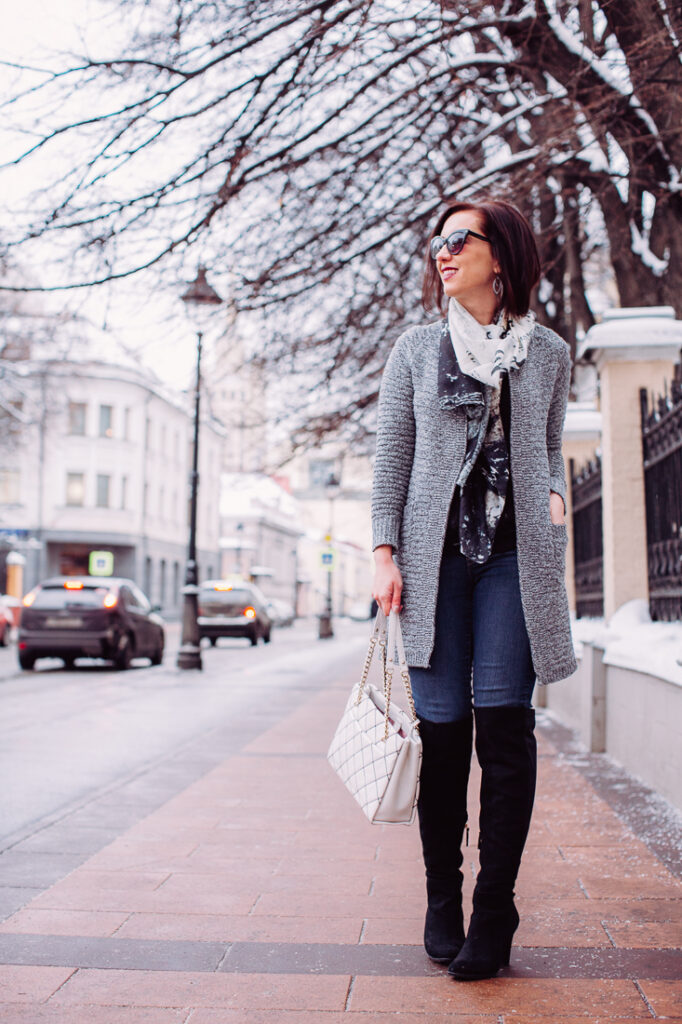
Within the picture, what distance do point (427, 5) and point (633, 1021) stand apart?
5907 millimetres

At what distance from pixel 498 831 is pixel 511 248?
153 centimetres

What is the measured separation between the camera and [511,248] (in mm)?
3070

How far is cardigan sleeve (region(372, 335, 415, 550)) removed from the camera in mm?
3012

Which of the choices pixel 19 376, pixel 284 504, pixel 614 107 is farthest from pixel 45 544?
pixel 614 107

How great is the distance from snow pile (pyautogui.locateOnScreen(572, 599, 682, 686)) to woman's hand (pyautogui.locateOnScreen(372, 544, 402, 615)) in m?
2.30

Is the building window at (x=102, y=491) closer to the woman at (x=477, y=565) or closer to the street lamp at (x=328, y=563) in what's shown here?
the street lamp at (x=328, y=563)

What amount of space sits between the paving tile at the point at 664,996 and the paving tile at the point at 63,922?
1.50 meters

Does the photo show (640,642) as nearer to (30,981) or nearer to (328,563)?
(30,981)

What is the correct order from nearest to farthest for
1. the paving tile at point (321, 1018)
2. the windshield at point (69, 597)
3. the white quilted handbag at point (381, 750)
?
the paving tile at point (321, 1018) < the white quilted handbag at point (381, 750) < the windshield at point (69, 597)

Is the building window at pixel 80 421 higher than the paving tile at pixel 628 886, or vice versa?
the building window at pixel 80 421

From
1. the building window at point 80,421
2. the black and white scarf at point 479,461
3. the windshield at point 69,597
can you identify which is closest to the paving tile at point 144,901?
the black and white scarf at point 479,461

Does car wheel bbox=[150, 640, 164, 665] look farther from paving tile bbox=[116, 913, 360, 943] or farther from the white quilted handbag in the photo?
the white quilted handbag

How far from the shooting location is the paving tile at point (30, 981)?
271 cm

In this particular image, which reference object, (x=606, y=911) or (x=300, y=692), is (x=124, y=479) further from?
(x=606, y=911)
